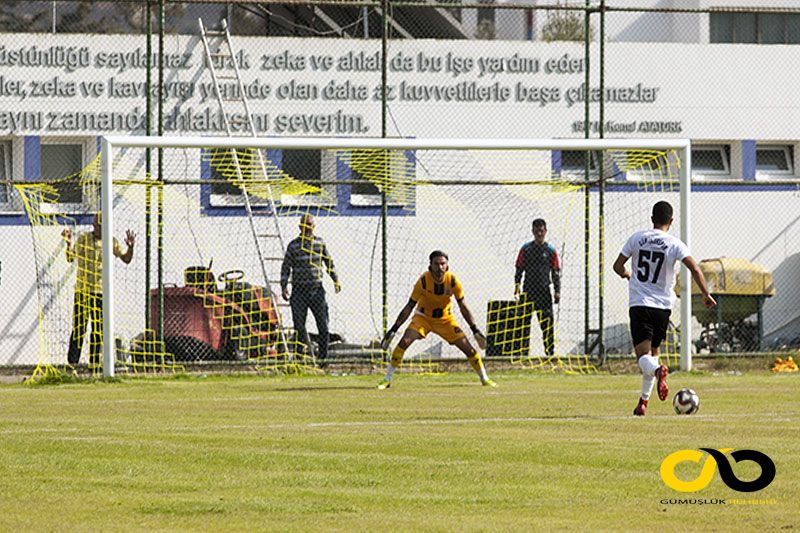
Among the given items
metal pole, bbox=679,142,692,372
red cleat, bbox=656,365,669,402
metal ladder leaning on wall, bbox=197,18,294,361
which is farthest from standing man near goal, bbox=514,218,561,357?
red cleat, bbox=656,365,669,402

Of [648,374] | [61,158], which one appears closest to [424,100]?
[61,158]

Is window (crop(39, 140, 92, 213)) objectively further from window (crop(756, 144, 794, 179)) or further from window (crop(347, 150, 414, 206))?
window (crop(756, 144, 794, 179))

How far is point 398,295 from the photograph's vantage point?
58.7 feet

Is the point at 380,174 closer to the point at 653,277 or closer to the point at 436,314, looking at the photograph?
the point at 436,314

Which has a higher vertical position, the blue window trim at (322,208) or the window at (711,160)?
the window at (711,160)

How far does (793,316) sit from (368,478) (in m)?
14.3

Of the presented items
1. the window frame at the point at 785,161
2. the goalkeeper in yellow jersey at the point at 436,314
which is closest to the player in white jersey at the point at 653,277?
the goalkeeper in yellow jersey at the point at 436,314

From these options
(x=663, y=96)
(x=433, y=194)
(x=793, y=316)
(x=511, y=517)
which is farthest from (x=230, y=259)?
(x=511, y=517)

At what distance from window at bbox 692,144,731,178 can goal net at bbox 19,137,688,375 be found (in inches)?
45.6

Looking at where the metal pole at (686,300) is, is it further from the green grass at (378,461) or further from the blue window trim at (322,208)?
the blue window trim at (322,208)

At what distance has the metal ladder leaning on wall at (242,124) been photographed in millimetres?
17438

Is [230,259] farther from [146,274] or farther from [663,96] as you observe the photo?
[663,96]

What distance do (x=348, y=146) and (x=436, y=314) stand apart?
2.68 metres

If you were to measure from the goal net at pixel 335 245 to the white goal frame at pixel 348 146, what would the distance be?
0.14ft
